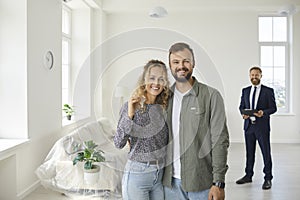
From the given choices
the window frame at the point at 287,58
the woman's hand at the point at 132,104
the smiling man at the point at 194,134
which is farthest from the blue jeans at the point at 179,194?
the window frame at the point at 287,58

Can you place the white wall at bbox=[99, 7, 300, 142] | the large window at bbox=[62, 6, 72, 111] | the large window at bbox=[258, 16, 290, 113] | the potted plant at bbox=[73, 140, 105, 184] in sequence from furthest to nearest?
the large window at bbox=[258, 16, 290, 113]
the white wall at bbox=[99, 7, 300, 142]
the large window at bbox=[62, 6, 72, 111]
the potted plant at bbox=[73, 140, 105, 184]

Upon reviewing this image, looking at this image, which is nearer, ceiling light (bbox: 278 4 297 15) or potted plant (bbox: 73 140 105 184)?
potted plant (bbox: 73 140 105 184)

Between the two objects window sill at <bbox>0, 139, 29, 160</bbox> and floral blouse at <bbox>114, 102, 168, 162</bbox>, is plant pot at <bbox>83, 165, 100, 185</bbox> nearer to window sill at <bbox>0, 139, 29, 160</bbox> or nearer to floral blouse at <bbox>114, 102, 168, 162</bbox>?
window sill at <bbox>0, 139, 29, 160</bbox>

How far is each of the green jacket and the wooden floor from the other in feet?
7.65

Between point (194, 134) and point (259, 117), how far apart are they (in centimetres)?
283

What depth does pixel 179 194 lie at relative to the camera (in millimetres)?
1662

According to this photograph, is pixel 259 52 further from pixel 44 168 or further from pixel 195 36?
pixel 44 168

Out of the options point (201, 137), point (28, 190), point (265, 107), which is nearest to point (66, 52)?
point (28, 190)

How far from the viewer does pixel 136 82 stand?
1.66 metres

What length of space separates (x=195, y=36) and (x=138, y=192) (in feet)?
21.4

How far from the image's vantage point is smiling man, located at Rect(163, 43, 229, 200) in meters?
1.55

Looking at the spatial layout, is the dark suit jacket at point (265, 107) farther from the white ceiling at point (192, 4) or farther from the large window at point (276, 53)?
the large window at point (276, 53)

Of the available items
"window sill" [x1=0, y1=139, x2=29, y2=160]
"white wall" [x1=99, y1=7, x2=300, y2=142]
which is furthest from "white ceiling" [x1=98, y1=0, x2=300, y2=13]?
"window sill" [x1=0, y1=139, x2=29, y2=160]

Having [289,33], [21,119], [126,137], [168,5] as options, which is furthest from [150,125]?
[289,33]
